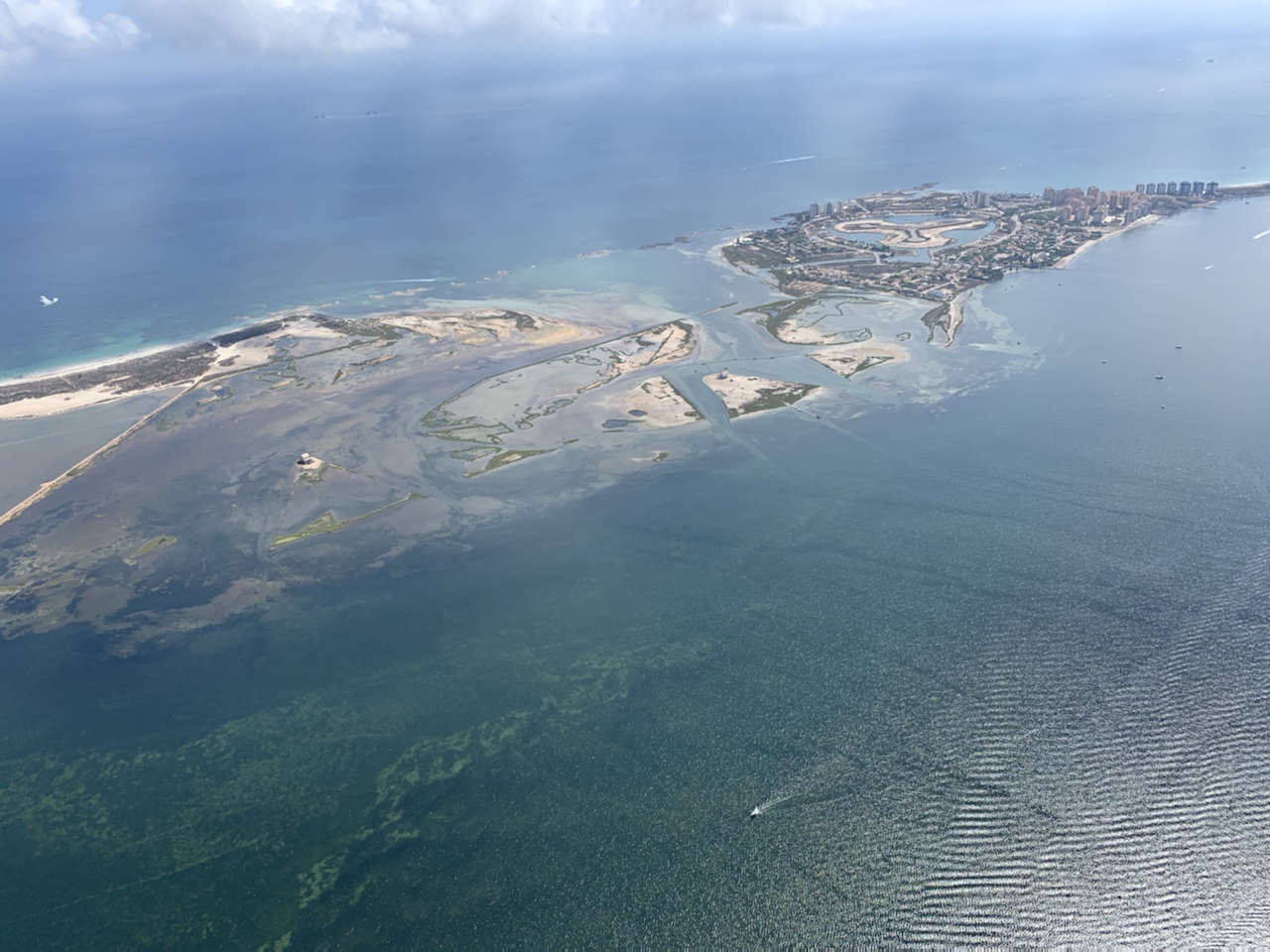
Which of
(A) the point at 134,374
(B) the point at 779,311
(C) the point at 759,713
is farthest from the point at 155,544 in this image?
(B) the point at 779,311

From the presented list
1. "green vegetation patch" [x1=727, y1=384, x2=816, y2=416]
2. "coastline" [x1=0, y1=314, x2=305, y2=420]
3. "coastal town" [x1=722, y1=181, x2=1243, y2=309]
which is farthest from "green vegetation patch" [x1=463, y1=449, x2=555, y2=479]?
"coastal town" [x1=722, y1=181, x2=1243, y2=309]

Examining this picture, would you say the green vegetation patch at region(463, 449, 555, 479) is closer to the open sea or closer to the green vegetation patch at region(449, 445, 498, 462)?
the green vegetation patch at region(449, 445, 498, 462)

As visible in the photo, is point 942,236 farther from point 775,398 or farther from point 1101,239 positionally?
point 775,398

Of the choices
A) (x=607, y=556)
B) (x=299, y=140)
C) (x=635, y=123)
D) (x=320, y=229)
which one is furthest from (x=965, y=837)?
(x=299, y=140)

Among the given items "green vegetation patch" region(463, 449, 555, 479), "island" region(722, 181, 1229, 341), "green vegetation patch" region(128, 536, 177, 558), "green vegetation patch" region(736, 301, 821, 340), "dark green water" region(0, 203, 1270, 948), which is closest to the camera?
"dark green water" region(0, 203, 1270, 948)

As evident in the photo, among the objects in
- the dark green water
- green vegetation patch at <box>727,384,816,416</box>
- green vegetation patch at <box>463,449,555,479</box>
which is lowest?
the dark green water

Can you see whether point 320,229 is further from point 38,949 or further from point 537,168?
point 38,949

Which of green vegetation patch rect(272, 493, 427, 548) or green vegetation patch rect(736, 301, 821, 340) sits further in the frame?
green vegetation patch rect(736, 301, 821, 340)
